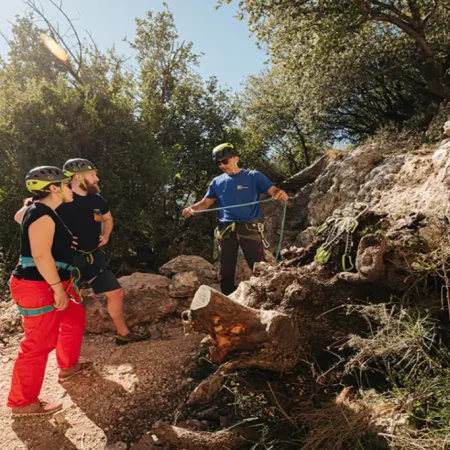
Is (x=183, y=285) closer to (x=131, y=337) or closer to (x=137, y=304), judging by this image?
(x=137, y=304)

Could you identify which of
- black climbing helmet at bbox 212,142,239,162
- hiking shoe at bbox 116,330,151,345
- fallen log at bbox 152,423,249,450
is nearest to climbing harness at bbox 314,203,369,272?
fallen log at bbox 152,423,249,450

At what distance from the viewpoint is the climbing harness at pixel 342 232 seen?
3.28 meters

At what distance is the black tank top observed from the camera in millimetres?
3078

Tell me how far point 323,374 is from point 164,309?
322 cm

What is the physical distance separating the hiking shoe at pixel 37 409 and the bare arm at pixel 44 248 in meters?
1.14

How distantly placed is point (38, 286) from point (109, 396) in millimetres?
1341

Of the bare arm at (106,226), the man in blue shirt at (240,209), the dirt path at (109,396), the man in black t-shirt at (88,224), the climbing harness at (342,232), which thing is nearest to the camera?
the dirt path at (109,396)

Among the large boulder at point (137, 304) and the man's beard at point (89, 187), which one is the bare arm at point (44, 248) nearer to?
the man's beard at point (89, 187)

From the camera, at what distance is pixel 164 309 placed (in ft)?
17.9

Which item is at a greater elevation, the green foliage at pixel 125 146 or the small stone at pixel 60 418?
the green foliage at pixel 125 146

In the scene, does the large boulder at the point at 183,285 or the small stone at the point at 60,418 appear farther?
the large boulder at the point at 183,285

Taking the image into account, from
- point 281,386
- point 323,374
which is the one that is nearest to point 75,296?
point 281,386

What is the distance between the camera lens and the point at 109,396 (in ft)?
11.6

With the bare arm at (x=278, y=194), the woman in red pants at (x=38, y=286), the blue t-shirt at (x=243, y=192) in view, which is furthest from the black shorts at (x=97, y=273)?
the bare arm at (x=278, y=194)
